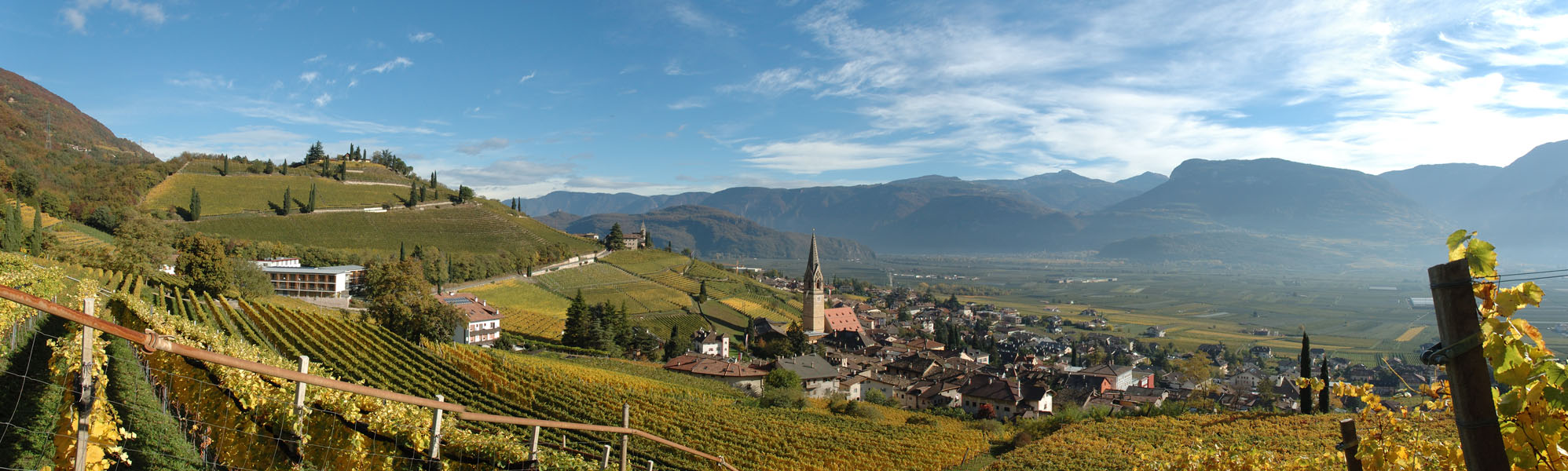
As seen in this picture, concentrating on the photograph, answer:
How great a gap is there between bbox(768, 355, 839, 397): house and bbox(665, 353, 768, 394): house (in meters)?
1.58

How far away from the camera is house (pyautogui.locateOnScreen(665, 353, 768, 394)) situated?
37375 millimetres

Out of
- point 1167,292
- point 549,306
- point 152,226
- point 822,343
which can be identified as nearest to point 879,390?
point 822,343

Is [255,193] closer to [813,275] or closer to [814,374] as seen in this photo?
[813,275]

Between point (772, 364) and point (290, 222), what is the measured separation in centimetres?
5562

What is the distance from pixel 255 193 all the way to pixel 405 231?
16191mm

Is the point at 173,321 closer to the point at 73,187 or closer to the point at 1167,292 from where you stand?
the point at 73,187

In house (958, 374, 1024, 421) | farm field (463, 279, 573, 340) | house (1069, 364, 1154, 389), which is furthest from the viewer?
house (1069, 364, 1154, 389)

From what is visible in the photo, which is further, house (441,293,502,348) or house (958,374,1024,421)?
house (441,293,502,348)

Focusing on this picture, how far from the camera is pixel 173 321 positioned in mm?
13805

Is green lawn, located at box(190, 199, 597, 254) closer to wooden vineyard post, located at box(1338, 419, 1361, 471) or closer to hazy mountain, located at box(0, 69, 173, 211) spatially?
hazy mountain, located at box(0, 69, 173, 211)

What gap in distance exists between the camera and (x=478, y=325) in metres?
40.8

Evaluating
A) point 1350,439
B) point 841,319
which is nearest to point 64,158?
point 841,319

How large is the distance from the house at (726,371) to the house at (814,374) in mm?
1581

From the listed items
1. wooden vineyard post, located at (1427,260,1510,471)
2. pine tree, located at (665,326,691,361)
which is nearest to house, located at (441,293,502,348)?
pine tree, located at (665,326,691,361)
